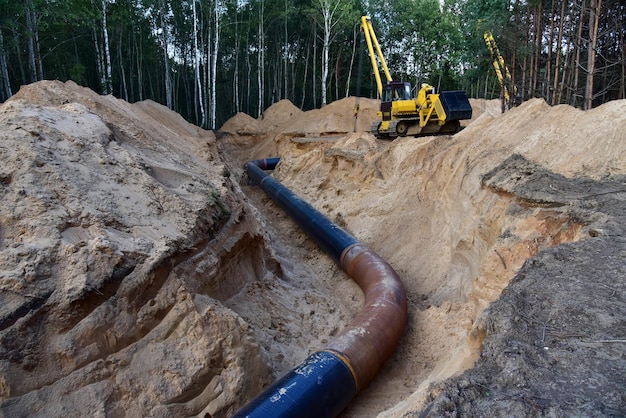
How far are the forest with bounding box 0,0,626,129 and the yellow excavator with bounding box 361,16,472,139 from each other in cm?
308

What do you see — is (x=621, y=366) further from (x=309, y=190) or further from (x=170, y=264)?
(x=309, y=190)

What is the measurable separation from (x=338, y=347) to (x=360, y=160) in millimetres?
8297

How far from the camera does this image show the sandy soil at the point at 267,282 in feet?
9.25

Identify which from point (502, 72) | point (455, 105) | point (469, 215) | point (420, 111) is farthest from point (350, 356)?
point (502, 72)

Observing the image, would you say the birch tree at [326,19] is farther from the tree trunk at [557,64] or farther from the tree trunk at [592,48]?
the tree trunk at [592,48]

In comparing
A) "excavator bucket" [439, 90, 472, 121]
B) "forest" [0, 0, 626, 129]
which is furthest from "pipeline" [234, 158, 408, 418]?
"forest" [0, 0, 626, 129]

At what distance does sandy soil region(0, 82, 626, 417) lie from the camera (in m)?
2.82

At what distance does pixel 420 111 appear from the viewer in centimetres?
1527

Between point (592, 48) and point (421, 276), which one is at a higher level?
point (592, 48)

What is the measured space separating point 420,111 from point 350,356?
12312mm

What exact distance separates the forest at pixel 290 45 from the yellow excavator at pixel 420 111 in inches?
121

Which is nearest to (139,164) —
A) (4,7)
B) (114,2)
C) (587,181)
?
(587,181)

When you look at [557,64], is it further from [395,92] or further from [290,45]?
[290,45]

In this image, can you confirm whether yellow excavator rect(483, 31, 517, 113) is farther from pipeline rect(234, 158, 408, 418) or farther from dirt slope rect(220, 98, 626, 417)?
pipeline rect(234, 158, 408, 418)
